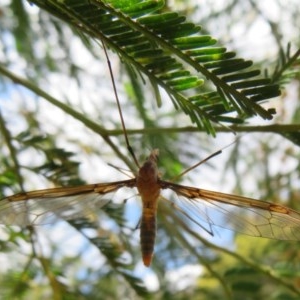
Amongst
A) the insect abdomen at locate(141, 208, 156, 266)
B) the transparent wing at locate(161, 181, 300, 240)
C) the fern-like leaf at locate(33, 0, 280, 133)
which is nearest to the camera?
the fern-like leaf at locate(33, 0, 280, 133)

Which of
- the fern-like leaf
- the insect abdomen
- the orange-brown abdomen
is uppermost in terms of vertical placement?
the fern-like leaf

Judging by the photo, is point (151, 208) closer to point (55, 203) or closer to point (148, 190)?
point (148, 190)

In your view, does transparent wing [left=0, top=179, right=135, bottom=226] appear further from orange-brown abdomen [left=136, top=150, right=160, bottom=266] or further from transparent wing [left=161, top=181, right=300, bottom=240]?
transparent wing [left=161, top=181, right=300, bottom=240]

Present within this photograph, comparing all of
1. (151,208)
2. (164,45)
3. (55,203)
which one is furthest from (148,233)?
(164,45)

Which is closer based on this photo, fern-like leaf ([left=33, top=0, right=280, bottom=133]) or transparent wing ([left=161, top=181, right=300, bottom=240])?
fern-like leaf ([left=33, top=0, right=280, bottom=133])

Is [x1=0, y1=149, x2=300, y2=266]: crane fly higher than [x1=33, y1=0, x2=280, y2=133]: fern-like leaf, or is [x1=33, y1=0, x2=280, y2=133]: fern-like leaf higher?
[x1=33, y1=0, x2=280, y2=133]: fern-like leaf

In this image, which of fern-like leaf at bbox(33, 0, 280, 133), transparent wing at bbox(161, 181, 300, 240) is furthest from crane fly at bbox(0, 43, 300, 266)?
fern-like leaf at bbox(33, 0, 280, 133)
